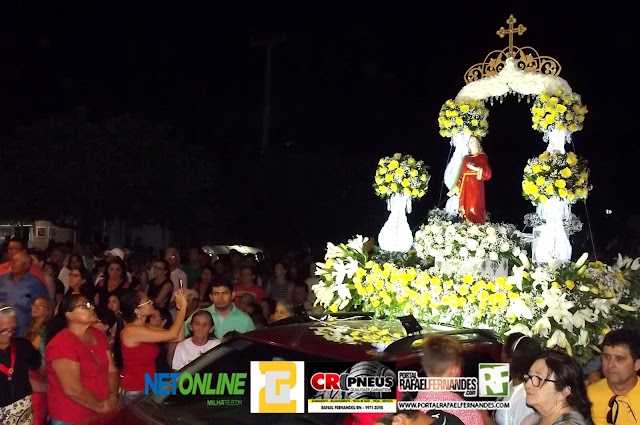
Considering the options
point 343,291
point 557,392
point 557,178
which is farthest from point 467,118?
point 557,392

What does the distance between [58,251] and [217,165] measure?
15.8 meters

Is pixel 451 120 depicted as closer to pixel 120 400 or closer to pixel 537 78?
pixel 537 78

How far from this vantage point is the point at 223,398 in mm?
4867

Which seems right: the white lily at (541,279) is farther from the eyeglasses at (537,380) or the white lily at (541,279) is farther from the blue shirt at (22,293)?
the blue shirt at (22,293)

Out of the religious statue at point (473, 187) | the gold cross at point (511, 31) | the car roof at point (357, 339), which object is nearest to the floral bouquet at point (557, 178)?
the religious statue at point (473, 187)

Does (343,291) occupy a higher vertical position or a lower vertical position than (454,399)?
higher

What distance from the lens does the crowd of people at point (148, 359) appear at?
387cm

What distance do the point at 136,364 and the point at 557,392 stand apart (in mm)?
3704

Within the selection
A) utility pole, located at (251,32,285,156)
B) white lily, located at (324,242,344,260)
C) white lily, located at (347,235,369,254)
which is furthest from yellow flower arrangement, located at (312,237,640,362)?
utility pole, located at (251,32,285,156)

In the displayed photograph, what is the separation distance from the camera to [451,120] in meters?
9.38

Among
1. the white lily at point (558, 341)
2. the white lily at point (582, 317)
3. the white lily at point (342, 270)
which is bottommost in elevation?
the white lily at point (558, 341)

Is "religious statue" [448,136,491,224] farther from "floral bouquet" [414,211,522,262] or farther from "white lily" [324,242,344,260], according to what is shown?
"white lily" [324,242,344,260]

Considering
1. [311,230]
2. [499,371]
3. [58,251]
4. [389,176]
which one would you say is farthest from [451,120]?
[311,230]

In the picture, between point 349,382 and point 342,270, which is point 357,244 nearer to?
point 342,270
